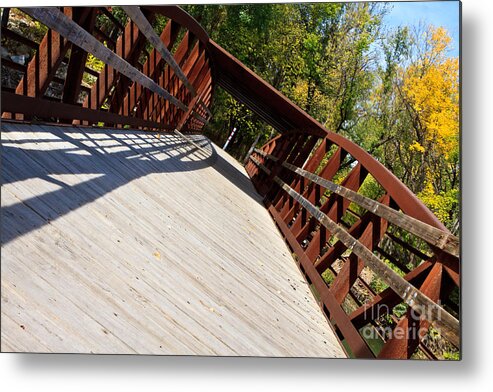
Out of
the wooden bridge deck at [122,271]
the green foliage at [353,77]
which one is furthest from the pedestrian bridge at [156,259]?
the green foliage at [353,77]

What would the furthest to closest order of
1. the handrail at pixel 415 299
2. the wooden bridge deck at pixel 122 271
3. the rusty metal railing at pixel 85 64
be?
the rusty metal railing at pixel 85 64, the handrail at pixel 415 299, the wooden bridge deck at pixel 122 271

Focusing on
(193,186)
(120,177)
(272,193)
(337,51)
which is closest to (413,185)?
(337,51)

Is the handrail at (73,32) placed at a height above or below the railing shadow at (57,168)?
above

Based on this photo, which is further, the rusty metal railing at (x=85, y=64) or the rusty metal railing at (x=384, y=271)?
the rusty metal railing at (x=85, y=64)

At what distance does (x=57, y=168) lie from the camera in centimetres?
250

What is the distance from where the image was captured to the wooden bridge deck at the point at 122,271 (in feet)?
5.76

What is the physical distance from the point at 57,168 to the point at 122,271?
733 millimetres

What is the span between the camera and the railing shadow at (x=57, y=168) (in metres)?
1.99

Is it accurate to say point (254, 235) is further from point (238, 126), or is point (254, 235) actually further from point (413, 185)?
point (238, 126)

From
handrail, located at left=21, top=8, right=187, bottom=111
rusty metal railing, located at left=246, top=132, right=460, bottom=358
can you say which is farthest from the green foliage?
handrail, located at left=21, top=8, right=187, bottom=111

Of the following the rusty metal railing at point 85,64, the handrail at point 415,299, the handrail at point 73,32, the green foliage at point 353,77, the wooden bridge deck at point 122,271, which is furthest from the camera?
the green foliage at point 353,77

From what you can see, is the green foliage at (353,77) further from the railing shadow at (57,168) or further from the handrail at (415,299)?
the handrail at (415,299)

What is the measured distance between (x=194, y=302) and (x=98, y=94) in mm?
2381

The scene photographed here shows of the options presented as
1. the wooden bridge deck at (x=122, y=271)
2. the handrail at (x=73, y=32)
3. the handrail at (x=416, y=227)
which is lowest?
the wooden bridge deck at (x=122, y=271)
